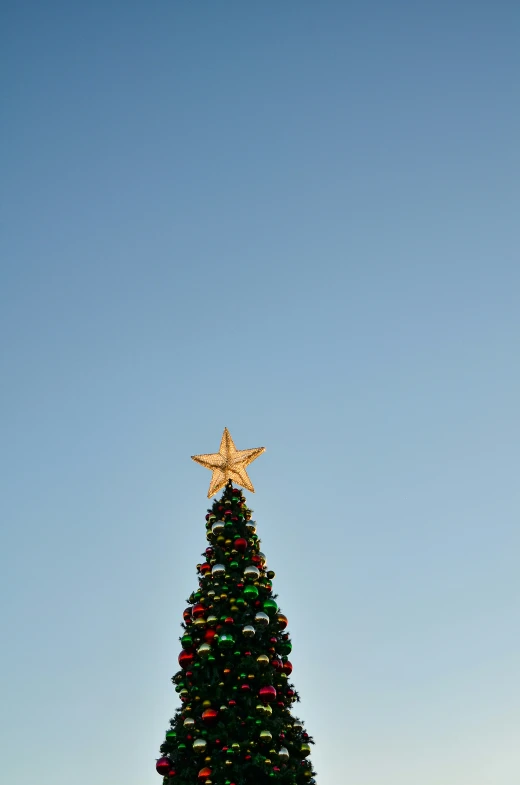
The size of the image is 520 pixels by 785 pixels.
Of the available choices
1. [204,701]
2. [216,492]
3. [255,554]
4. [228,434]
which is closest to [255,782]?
[204,701]

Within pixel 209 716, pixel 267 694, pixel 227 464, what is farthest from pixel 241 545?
pixel 209 716

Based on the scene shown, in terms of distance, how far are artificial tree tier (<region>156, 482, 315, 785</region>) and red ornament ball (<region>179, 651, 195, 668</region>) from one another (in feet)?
0.08

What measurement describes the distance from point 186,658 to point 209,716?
164 cm

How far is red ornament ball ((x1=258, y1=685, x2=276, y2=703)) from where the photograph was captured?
14.4 meters

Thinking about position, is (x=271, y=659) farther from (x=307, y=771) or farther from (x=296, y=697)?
(x=307, y=771)

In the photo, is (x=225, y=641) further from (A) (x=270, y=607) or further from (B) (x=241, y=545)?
(B) (x=241, y=545)

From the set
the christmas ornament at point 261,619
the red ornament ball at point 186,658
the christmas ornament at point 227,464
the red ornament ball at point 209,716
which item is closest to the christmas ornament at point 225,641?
the christmas ornament at point 261,619

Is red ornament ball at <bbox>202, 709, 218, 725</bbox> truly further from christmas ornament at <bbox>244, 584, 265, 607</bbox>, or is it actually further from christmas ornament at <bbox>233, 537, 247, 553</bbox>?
christmas ornament at <bbox>233, 537, 247, 553</bbox>

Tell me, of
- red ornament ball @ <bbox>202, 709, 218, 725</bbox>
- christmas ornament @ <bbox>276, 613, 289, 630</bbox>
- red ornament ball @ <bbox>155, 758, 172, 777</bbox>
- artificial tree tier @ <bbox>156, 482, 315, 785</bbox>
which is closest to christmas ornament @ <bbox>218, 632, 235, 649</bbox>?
artificial tree tier @ <bbox>156, 482, 315, 785</bbox>

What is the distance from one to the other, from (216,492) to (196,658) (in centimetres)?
470

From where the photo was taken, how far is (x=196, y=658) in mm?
15586

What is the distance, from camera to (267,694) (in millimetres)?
14367

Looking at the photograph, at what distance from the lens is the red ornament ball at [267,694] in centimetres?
1437

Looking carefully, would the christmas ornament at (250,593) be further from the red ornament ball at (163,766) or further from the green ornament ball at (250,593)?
the red ornament ball at (163,766)
